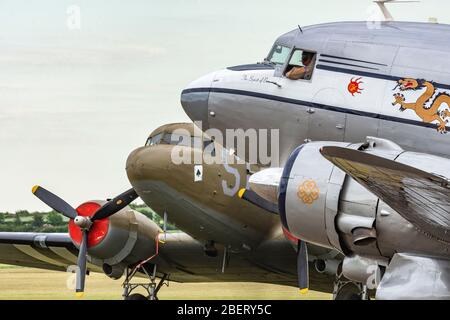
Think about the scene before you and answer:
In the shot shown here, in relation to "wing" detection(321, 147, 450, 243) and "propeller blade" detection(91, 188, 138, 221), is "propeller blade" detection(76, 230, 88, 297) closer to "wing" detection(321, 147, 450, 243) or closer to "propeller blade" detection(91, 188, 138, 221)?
"propeller blade" detection(91, 188, 138, 221)

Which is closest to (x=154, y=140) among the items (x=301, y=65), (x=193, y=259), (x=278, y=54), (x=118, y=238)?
(x=118, y=238)

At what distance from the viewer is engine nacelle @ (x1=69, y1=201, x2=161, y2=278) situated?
22.1 metres

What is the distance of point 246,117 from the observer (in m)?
14.6

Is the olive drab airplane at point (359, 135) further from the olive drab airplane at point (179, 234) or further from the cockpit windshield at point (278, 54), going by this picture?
the olive drab airplane at point (179, 234)

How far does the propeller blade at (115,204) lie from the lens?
72.1 feet

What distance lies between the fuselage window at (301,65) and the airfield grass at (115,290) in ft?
36.3

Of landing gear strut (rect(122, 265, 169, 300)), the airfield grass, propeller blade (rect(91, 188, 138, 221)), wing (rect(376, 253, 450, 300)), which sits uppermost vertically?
wing (rect(376, 253, 450, 300))

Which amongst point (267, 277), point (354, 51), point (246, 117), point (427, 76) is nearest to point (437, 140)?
point (427, 76)

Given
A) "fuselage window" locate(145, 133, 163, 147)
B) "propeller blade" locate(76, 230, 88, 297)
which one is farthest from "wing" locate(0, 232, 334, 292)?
"fuselage window" locate(145, 133, 163, 147)

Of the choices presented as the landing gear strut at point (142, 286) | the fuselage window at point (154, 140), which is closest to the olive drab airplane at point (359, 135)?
the fuselage window at point (154, 140)

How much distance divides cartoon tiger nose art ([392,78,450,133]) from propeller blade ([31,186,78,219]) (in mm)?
11469

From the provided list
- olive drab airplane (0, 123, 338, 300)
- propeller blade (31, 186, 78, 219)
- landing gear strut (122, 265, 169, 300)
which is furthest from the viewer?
landing gear strut (122, 265, 169, 300)
